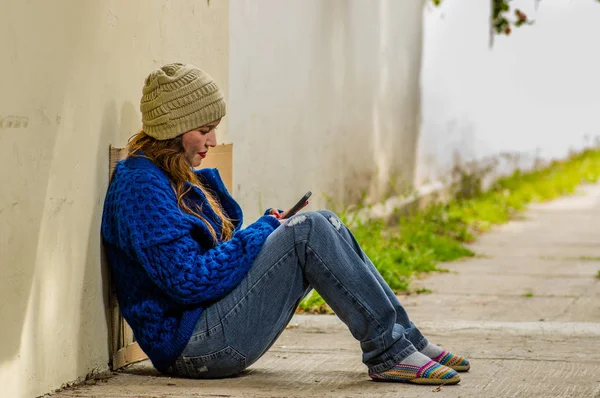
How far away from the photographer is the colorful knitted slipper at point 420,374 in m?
3.58

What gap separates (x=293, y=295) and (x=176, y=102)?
817 millimetres

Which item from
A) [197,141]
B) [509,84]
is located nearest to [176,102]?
[197,141]

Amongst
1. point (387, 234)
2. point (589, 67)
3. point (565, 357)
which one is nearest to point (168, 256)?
point (565, 357)

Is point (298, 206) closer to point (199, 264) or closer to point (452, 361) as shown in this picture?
point (199, 264)

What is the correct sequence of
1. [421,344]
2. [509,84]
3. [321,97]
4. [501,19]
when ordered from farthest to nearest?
[509,84]
[501,19]
[321,97]
[421,344]

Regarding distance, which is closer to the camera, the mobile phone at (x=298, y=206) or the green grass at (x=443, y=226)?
the mobile phone at (x=298, y=206)

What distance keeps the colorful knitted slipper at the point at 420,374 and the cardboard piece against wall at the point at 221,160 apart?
54.3 inches

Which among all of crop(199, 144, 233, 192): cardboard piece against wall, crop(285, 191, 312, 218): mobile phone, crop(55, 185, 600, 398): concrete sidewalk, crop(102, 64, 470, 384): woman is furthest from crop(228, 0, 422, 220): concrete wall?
crop(102, 64, 470, 384): woman

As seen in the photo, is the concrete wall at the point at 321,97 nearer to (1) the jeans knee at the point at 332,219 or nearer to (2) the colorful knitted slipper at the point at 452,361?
(1) the jeans knee at the point at 332,219

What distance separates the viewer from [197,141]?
369cm

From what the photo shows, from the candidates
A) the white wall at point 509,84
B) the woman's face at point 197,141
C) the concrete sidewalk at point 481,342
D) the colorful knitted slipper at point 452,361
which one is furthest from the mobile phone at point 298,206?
the white wall at point 509,84

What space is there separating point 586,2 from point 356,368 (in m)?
12.4

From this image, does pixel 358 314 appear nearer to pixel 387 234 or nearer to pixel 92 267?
pixel 92 267

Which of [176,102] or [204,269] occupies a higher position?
[176,102]
